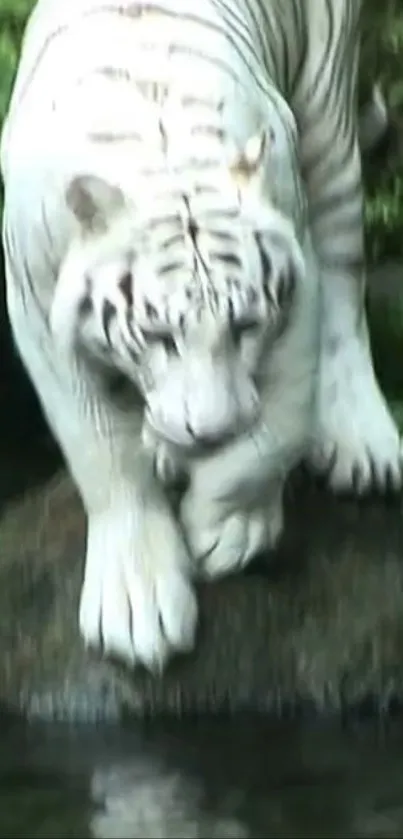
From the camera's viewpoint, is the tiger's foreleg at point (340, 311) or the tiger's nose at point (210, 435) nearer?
the tiger's nose at point (210, 435)

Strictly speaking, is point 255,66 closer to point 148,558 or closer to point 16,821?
point 148,558

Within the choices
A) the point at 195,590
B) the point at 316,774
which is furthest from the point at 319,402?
the point at 316,774

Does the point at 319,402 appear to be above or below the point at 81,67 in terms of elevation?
below

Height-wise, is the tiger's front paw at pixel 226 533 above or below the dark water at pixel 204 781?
above

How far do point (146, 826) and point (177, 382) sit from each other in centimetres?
23

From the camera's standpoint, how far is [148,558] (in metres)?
1.19

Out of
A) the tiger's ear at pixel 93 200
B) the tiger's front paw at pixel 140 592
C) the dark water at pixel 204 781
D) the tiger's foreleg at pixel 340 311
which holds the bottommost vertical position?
the dark water at pixel 204 781

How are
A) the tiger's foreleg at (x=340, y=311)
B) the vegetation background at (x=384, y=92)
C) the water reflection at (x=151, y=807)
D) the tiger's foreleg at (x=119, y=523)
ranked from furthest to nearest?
the vegetation background at (x=384, y=92), the tiger's foreleg at (x=340, y=311), the tiger's foreleg at (x=119, y=523), the water reflection at (x=151, y=807)

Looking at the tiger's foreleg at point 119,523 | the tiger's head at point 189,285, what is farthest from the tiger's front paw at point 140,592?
the tiger's head at point 189,285

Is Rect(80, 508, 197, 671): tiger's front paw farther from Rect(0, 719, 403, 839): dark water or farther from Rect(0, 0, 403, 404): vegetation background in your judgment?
Rect(0, 0, 403, 404): vegetation background

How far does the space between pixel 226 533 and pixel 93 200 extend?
23 cm

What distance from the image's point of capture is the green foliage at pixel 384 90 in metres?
1.71

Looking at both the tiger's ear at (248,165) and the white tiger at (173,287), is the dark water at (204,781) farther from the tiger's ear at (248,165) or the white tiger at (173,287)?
the tiger's ear at (248,165)

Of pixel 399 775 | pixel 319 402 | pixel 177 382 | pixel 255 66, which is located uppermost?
pixel 255 66
